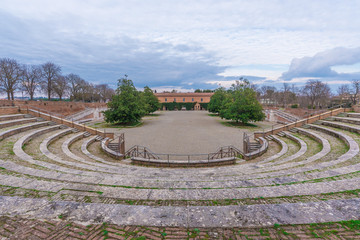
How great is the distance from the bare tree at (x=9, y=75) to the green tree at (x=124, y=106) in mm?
27219

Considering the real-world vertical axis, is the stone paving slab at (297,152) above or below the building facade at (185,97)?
below

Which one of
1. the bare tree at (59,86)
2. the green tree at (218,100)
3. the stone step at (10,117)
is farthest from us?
the bare tree at (59,86)

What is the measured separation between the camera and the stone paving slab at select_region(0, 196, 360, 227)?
10.1 feet

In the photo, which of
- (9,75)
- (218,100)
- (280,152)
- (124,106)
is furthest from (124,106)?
(9,75)

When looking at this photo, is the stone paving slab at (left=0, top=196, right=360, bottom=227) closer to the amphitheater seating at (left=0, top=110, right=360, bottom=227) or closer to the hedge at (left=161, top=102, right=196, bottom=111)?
the amphitheater seating at (left=0, top=110, right=360, bottom=227)

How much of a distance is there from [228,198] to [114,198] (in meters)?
2.61

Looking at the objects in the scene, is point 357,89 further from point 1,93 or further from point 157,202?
point 1,93

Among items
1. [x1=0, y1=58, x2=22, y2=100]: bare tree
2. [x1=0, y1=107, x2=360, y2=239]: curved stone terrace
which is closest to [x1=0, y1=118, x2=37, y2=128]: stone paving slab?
[x1=0, y1=107, x2=360, y2=239]: curved stone terrace

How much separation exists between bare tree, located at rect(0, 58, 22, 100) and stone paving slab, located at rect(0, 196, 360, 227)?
4709 centimetres

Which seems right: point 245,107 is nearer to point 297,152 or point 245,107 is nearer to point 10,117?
point 297,152

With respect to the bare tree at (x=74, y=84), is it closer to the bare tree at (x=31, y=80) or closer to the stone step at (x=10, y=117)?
the bare tree at (x=31, y=80)

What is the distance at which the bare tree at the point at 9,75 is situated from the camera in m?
35.7

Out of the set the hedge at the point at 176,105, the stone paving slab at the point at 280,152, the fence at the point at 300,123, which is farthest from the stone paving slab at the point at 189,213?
the hedge at the point at 176,105

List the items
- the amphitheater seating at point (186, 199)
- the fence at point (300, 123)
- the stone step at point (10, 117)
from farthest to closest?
the fence at point (300, 123)
the stone step at point (10, 117)
the amphitheater seating at point (186, 199)
